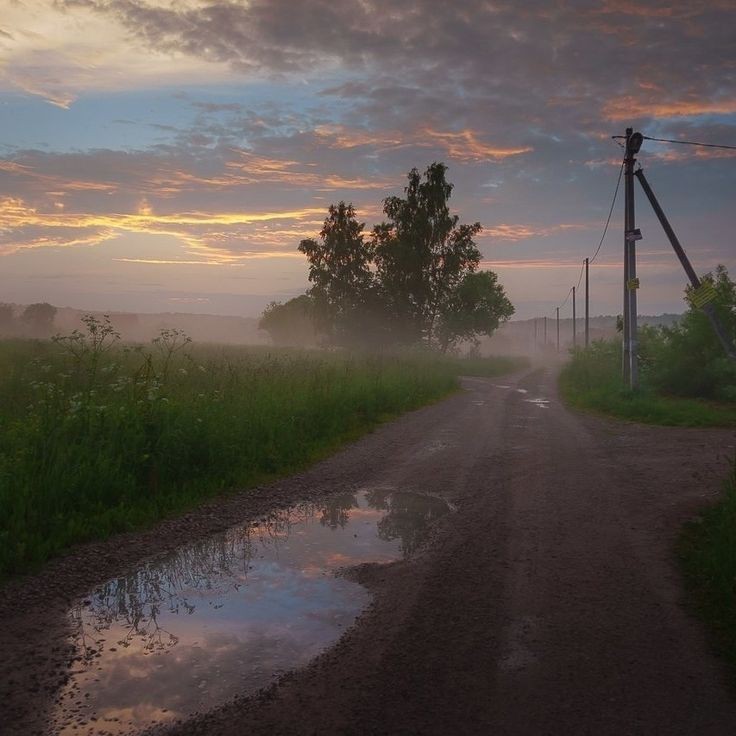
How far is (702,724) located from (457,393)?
755 inches

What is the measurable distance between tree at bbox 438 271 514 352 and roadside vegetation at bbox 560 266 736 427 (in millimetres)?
25132

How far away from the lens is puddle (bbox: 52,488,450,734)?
3145 millimetres

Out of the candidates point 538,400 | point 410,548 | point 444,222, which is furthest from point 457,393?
point 444,222

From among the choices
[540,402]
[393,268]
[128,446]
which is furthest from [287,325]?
[128,446]

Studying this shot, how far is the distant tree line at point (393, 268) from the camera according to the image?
131 feet

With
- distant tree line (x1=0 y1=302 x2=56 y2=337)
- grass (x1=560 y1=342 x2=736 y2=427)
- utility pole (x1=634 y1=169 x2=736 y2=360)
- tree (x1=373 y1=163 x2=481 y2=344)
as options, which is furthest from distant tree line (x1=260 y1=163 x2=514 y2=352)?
distant tree line (x1=0 y1=302 x2=56 y2=337)

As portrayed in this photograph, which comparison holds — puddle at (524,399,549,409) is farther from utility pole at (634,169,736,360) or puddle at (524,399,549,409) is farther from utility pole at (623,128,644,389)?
utility pole at (634,169,736,360)

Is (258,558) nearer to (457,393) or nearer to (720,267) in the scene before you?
(457,393)

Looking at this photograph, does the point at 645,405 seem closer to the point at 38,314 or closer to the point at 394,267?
the point at 394,267

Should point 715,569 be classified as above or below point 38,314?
below

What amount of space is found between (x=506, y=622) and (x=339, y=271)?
→ 38.9 meters

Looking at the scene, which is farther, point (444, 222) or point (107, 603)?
point (444, 222)

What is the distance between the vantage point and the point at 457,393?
22016 millimetres

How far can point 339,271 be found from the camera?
4178cm
